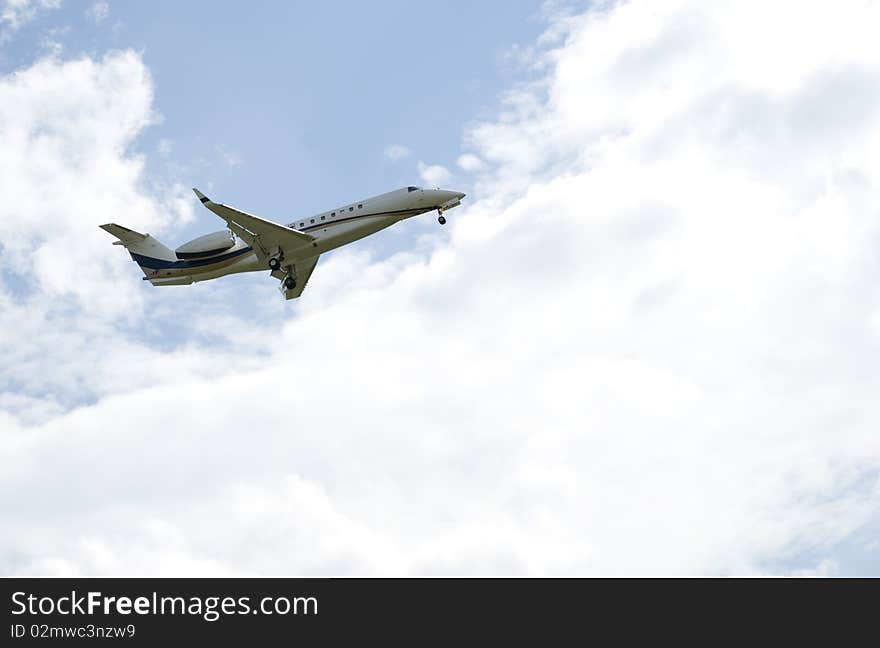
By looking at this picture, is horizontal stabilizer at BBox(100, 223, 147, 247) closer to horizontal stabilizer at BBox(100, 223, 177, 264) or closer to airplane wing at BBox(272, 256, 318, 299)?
horizontal stabilizer at BBox(100, 223, 177, 264)

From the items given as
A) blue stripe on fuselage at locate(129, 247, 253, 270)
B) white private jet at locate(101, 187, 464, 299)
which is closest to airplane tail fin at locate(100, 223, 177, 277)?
blue stripe on fuselage at locate(129, 247, 253, 270)

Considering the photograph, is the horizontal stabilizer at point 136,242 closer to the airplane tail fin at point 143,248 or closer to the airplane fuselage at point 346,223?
the airplane tail fin at point 143,248

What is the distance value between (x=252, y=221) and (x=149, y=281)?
1355cm

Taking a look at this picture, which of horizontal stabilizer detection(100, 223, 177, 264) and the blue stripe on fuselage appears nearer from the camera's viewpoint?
the blue stripe on fuselage

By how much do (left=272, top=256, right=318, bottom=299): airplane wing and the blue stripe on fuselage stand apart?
314 centimetres

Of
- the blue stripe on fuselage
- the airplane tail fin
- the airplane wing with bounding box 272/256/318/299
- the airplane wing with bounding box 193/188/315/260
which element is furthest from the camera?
the airplane tail fin

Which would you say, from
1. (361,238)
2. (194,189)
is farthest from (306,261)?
(194,189)

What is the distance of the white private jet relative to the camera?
205 feet

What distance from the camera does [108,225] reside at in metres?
70.9

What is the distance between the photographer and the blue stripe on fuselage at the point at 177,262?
65562mm

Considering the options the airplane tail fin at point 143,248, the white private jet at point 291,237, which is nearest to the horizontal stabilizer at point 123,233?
the airplane tail fin at point 143,248

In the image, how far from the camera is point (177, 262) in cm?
6844
